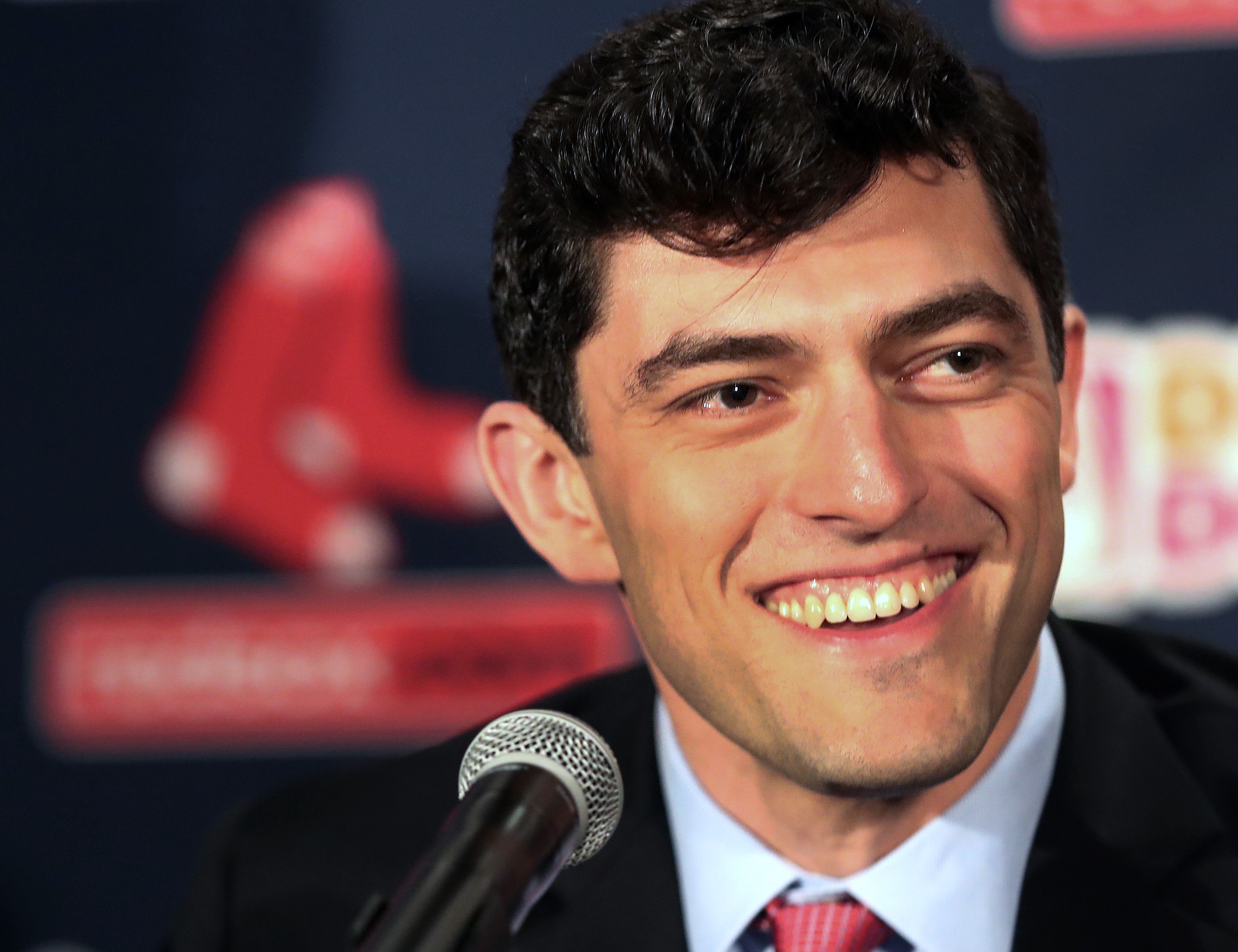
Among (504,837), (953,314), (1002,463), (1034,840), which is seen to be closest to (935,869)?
(1034,840)

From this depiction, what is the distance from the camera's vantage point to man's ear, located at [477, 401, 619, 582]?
1519 millimetres

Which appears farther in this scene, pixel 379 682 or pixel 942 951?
pixel 379 682

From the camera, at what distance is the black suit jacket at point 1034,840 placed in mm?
1380

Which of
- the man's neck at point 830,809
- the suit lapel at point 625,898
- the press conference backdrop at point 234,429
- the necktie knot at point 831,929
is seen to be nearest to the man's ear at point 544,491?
the man's neck at point 830,809

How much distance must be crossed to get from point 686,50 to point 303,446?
142 centimetres

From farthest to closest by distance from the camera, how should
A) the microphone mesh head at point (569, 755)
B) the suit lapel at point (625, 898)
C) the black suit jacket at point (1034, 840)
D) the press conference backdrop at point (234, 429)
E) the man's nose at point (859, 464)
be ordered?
the press conference backdrop at point (234, 429)
the suit lapel at point (625, 898)
the black suit jacket at point (1034, 840)
the man's nose at point (859, 464)
the microphone mesh head at point (569, 755)

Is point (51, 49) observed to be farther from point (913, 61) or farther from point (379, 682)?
point (913, 61)

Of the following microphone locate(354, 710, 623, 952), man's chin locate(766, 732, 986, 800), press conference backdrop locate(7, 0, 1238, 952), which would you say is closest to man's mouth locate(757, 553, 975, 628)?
man's chin locate(766, 732, 986, 800)

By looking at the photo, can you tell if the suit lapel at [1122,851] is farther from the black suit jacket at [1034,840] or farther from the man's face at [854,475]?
the man's face at [854,475]

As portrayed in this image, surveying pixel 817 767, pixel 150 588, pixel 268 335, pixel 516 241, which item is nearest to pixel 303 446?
pixel 268 335

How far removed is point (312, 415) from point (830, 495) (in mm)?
1583

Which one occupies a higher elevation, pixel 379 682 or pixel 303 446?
pixel 303 446

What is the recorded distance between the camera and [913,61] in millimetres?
1332

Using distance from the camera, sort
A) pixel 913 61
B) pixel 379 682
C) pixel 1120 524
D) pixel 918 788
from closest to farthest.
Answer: pixel 918 788
pixel 913 61
pixel 1120 524
pixel 379 682
